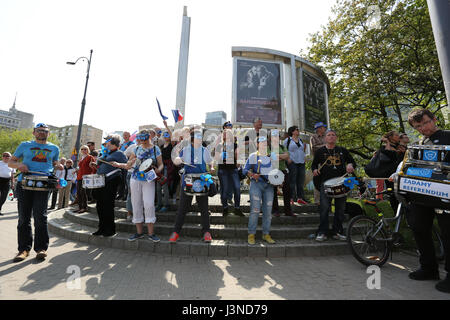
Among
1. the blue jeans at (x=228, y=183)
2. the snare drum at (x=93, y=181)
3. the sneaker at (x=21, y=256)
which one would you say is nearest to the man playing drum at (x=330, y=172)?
the blue jeans at (x=228, y=183)

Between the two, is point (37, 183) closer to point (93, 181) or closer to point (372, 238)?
point (93, 181)

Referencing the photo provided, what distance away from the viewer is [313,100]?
11617mm

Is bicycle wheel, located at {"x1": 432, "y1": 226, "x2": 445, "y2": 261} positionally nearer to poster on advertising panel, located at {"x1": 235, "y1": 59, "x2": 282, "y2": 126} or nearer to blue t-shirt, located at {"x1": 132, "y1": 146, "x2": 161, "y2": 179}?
blue t-shirt, located at {"x1": 132, "y1": 146, "x2": 161, "y2": 179}

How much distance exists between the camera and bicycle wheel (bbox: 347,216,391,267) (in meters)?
3.79

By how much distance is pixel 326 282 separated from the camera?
3.22 m

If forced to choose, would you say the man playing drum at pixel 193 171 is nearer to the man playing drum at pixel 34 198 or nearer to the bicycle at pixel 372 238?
the man playing drum at pixel 34 198

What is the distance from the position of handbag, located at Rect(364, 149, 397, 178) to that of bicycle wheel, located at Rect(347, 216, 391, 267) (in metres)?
1.16

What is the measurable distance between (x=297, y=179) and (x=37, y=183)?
6188mm

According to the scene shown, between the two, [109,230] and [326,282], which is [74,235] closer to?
[109,230]

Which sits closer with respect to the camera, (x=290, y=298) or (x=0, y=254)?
(x=290, y=298)

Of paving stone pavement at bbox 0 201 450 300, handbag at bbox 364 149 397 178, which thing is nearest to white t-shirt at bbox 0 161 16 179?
paving stone pavement at bbox 0 201 450 300

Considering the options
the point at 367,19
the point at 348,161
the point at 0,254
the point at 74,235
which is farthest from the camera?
the point at 367,19

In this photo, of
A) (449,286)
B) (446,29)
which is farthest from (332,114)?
(449,286)

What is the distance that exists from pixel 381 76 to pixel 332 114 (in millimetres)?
4339
